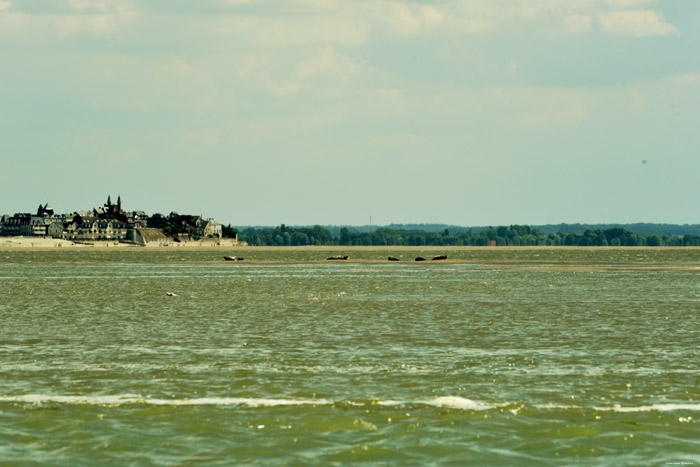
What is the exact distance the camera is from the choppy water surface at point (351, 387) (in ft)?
48.2

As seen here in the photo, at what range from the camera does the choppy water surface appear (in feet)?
48.2

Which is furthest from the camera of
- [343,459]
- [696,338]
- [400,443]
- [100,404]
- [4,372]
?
[696,338]

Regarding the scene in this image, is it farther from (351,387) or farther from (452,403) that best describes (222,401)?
(452,403)

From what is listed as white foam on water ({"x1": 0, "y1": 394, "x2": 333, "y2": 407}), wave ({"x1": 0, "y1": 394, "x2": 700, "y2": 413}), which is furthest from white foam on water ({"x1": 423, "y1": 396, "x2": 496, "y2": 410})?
white foam on water ({"x1": 0, "y1": 394, "x2": 333, "y2": 407})

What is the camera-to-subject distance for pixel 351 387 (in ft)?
66.5

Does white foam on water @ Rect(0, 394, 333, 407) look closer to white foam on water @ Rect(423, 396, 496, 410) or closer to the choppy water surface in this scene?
the choppy water surface

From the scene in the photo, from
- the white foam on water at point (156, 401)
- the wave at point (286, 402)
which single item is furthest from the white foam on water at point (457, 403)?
the white foam on water at point (156, 401)

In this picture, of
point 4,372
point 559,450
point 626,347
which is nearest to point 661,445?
point 559,450

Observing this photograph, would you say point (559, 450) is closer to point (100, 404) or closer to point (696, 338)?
point (100, 404)

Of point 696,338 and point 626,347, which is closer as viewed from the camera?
point 626,347

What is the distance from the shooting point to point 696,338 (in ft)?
98.3

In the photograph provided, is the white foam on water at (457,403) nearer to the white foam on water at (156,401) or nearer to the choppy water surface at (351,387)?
the choppy water surface at (351,387)

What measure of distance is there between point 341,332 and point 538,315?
11.1m

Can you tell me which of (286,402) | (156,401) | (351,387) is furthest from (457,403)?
(156,401)
